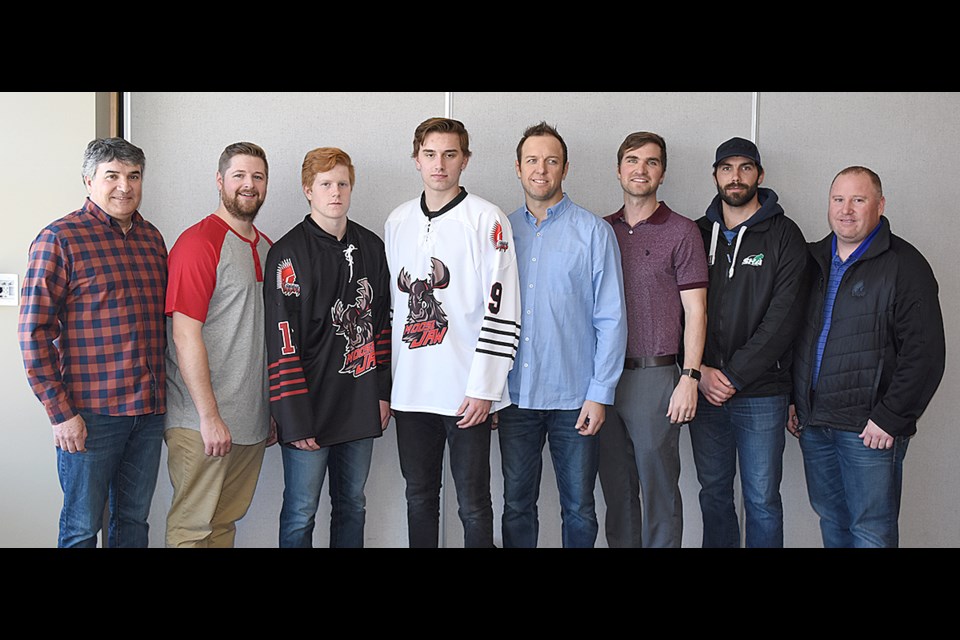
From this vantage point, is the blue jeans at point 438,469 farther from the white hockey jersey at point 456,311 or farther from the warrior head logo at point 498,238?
the warrior head logo at point 498,238

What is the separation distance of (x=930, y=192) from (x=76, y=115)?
401cm

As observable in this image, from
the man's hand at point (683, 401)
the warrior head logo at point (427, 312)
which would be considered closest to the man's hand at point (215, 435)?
the warrior head logo at point (427, 312)

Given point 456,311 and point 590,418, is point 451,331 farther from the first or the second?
point 590,418

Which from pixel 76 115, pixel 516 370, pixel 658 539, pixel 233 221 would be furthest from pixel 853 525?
pixel 76 115

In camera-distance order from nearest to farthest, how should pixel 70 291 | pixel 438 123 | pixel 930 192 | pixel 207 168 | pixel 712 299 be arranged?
→ pixel 70 291, pixel 438 123, pixel 712 299, pixel 207 168, pixel 930 192

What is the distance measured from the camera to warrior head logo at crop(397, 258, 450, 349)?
110 inches

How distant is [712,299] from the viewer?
3092 mm

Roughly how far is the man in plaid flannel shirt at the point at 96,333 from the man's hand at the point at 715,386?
83.7 inches

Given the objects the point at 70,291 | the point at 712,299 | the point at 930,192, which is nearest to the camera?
the point at 70,291

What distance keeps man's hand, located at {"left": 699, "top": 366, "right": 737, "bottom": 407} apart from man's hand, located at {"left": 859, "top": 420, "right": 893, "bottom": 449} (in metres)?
0.50

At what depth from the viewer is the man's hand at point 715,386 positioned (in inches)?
119

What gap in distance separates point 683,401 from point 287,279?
1603 millimetres

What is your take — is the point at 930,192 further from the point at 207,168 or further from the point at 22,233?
the point at 22,233

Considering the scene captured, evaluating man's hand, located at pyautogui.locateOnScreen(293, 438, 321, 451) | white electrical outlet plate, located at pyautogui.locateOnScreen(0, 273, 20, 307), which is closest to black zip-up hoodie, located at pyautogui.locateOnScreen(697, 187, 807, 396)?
man's hand, located at pyautogui.locateOnScreen(293, 438, 321, 451)
